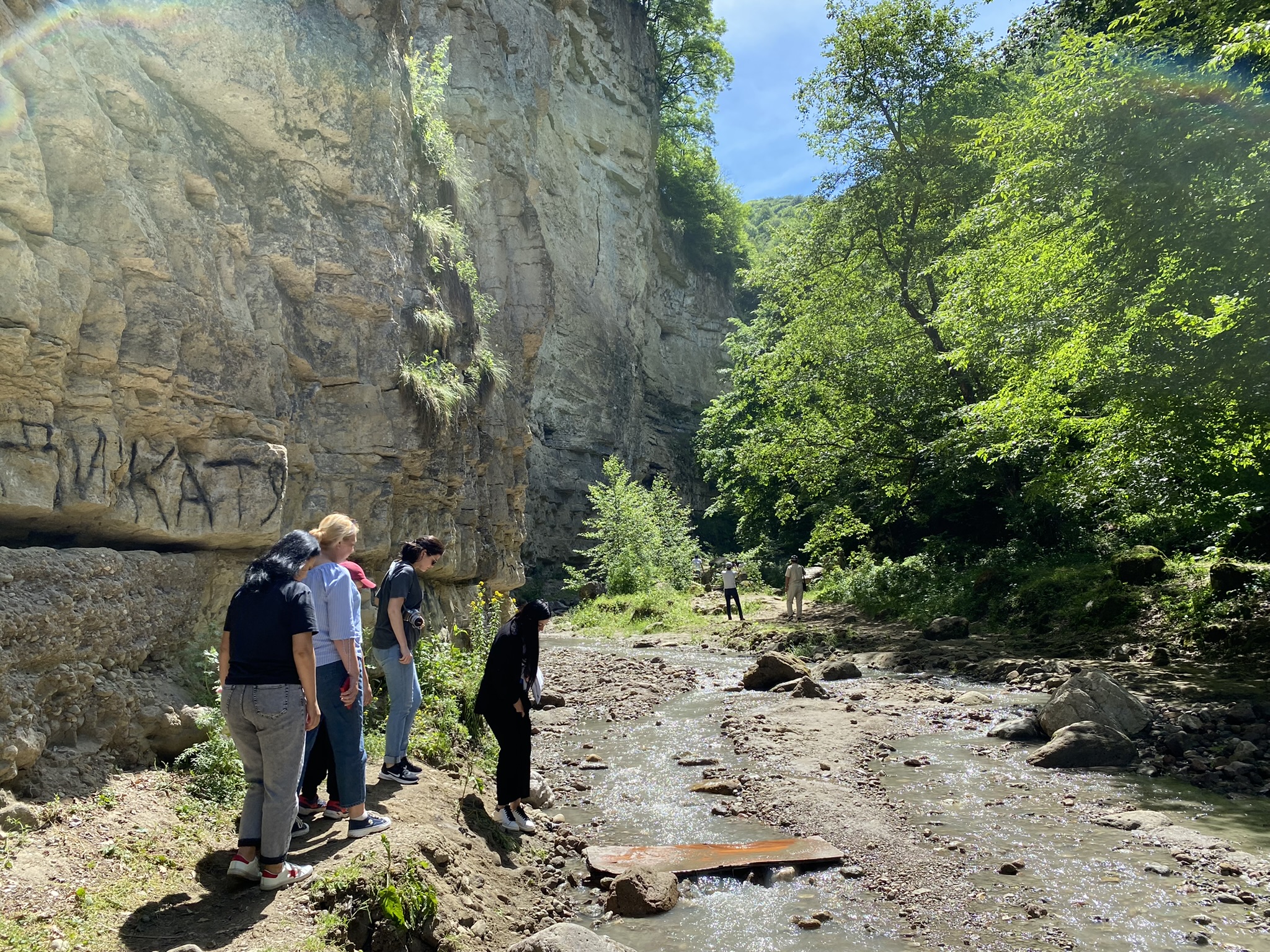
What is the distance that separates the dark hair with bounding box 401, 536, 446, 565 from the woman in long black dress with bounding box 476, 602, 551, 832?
0.82 m

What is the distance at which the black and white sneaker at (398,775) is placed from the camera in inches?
238

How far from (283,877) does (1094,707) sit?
832cm

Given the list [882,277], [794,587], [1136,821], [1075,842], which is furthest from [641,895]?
[882,277]

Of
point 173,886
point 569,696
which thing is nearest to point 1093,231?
→ point 569,696

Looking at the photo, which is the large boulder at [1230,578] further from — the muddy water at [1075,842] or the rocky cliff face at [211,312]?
the rocky cliff face at [211,312]

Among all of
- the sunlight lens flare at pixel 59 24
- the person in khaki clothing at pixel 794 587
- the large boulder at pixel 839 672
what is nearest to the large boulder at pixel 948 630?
the large boulder at pixel 839 672

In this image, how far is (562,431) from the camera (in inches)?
1390

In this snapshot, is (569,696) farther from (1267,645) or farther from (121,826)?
(1267,645)

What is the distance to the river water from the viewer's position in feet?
Result: 15.6

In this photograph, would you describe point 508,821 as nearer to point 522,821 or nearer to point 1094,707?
point 522,821

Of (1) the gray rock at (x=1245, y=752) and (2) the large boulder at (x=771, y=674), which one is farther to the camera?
(2) the large boulder at (x=771, y=674)

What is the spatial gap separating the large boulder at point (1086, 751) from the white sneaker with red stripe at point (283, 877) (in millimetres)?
6906

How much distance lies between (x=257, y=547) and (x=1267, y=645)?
13520mm

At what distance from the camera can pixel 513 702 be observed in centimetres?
603
